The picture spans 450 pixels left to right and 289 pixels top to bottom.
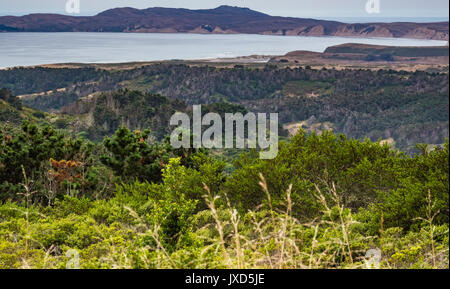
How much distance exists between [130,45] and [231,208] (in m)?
41.8

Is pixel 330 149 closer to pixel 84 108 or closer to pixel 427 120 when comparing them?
pixel 84 108

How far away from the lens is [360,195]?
434 inches

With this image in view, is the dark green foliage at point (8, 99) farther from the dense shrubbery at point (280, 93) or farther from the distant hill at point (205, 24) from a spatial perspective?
the distant hill at point (205, 24)

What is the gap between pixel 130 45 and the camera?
47.8 metres

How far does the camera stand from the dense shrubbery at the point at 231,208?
3.87 metres

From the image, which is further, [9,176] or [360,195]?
[9,176]

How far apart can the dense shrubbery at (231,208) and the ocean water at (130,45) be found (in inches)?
313

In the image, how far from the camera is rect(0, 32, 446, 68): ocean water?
25053 mm

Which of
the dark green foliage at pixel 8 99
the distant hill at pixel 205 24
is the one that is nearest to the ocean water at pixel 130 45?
the distant hill at pixel 205 24

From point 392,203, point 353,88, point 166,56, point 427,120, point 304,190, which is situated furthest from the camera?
point 353,88

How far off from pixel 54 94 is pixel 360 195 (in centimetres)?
9327

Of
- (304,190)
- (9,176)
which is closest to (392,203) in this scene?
(304,190)
